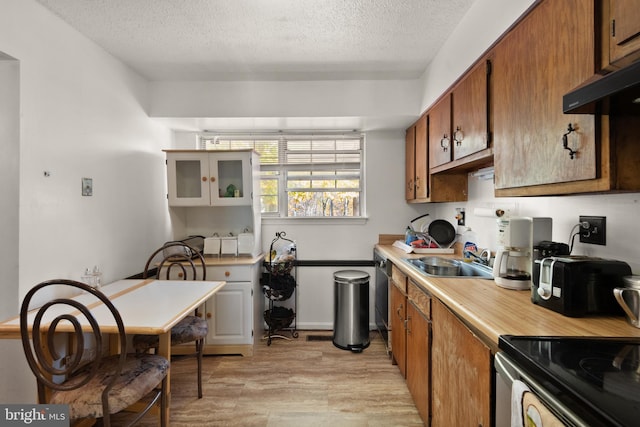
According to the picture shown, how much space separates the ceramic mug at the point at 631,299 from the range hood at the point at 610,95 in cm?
55

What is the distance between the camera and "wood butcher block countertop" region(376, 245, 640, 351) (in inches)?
39.2

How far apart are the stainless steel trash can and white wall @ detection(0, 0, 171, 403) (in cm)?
190

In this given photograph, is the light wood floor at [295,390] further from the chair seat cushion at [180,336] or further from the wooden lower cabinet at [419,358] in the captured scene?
the chair seat cushion at [180,336]

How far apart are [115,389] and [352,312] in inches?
77.7

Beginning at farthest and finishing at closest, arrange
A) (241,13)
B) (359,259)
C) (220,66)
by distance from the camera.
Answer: (359,259) → (220,66) → (241,13)

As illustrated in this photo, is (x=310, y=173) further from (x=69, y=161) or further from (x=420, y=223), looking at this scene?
(x=69, y=161)

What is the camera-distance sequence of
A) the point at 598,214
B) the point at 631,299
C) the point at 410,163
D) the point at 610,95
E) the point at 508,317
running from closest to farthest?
the point at 610,95, the point at 631,299, the point at 508,317, the point at 598,214, the point at 410,163

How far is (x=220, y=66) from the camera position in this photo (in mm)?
2660

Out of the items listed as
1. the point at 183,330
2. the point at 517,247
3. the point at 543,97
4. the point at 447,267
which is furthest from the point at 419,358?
the point at 183,330

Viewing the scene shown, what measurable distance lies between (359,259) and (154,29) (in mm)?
2747

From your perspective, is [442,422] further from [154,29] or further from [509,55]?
[154,29]

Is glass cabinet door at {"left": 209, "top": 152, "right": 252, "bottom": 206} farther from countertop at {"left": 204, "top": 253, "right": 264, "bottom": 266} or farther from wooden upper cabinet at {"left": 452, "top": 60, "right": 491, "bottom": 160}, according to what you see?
wooden upper cabinet at {"left": 452, "top": 60, "right": 491, "bottom": 160}

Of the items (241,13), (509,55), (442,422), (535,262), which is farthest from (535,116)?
(241,13)

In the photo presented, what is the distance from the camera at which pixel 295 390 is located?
229 cm
